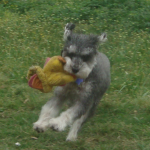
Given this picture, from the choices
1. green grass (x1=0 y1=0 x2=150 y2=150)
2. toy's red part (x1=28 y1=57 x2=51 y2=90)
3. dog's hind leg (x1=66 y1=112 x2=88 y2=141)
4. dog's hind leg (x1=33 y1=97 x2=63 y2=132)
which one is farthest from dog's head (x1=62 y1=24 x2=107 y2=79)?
green grass (x1=0 y1=0 x2=150 y2=150)

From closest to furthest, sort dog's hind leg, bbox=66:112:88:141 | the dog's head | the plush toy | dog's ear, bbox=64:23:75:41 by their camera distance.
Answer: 1. the dog's head
2. the plush toy
3. dog's ear, bbox=64:23:75:41
4. dog's hind leg, bbox=66:112:88:141

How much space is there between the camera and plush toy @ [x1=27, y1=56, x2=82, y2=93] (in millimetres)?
4668

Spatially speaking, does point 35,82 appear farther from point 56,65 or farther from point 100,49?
point 100,49

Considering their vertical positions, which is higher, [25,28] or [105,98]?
[25,28]

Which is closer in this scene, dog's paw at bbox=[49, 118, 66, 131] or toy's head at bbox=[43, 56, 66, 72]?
dog's paw at bbox=[49, 118, 66, 131]

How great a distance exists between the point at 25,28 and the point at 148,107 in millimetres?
3871

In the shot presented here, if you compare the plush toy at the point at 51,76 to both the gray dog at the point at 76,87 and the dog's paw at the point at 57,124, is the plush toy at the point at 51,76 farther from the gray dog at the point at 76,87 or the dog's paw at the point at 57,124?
the dog's paw at the point at 57,124

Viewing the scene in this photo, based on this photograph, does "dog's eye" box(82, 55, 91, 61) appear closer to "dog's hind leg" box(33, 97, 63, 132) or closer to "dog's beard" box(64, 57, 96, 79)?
"dog's beard" box(64, 57, 96, 79)

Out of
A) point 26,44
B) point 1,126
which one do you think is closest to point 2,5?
point 26,44

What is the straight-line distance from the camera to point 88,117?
5.63 m

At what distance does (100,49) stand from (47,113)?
339cm

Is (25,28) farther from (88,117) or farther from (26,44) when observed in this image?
(88,117)

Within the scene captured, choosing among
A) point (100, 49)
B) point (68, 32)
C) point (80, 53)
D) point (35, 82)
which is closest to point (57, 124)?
point (35, 82)

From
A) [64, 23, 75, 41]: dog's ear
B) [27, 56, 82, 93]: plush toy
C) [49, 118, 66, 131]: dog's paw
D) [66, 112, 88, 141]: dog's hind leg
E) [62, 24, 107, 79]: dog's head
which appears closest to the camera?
[49, 118, 66, 131]: dog's paw
